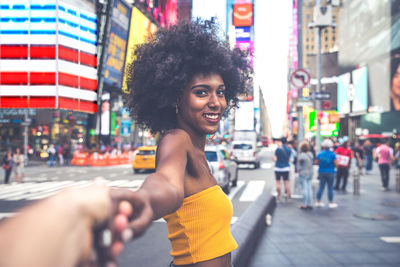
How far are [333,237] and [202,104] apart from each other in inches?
226

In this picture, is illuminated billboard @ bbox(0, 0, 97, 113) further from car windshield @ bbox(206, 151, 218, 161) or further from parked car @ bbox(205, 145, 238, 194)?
car windshield @ bbox(206, 151, 218, 161)

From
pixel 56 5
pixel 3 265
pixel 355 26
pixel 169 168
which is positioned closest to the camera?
pixel 3 265

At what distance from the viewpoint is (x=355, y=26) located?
64.7 m

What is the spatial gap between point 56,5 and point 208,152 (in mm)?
10659

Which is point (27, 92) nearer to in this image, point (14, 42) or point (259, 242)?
point (14, 42)

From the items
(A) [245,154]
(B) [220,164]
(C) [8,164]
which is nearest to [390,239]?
(B) [220,164]

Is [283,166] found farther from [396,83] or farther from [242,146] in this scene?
[396,83]

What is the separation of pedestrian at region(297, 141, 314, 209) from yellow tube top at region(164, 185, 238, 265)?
27.1 feet

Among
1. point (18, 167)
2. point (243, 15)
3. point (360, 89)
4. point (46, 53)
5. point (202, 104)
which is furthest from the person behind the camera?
point (243, 15)

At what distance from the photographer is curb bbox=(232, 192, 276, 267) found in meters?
3.98

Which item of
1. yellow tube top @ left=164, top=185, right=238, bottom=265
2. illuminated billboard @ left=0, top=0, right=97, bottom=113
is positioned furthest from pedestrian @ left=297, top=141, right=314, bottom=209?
yellow tube top @ left=164, top=185, right=238, bottom=265

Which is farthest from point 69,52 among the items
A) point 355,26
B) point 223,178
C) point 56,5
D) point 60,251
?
point 355,26

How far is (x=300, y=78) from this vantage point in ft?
35.1

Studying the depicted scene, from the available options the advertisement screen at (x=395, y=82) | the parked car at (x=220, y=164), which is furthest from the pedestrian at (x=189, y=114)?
the advertisement screen at (x=395, y=82)
